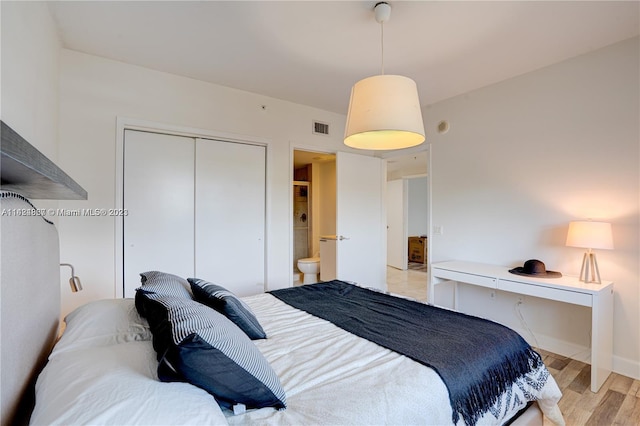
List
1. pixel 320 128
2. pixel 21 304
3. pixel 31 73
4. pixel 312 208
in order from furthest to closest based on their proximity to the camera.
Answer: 1. pixel 312 208
2. pixel 320 128
3. pixel 31 73
4. pixel 21 304

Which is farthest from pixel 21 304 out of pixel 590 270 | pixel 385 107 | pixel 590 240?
pixel 590 270

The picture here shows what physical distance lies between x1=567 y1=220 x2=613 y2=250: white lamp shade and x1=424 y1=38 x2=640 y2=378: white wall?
285 millimetres

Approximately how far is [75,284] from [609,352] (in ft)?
12.1

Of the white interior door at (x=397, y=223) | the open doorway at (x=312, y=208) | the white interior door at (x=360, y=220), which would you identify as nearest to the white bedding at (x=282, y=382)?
the white interior door at (x=360, y=220)

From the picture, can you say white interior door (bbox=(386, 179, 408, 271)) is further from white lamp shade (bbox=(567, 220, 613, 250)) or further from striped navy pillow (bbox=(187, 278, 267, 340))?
striped navy pillow (bbox=(187, 278, 267, 340))

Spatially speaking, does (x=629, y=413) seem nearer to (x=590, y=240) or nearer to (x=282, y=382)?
(x=590, y=240)

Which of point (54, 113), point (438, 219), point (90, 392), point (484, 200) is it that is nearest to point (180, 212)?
point (54, 113)

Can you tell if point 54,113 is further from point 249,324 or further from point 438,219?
point 438,219

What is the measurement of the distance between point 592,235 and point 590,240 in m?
0.04

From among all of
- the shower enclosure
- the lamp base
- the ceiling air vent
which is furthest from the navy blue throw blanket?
the shower enclosure

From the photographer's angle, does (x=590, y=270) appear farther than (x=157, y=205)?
No

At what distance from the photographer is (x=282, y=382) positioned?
1.10m

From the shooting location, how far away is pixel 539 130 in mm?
2832

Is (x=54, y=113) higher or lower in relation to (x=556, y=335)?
higher
